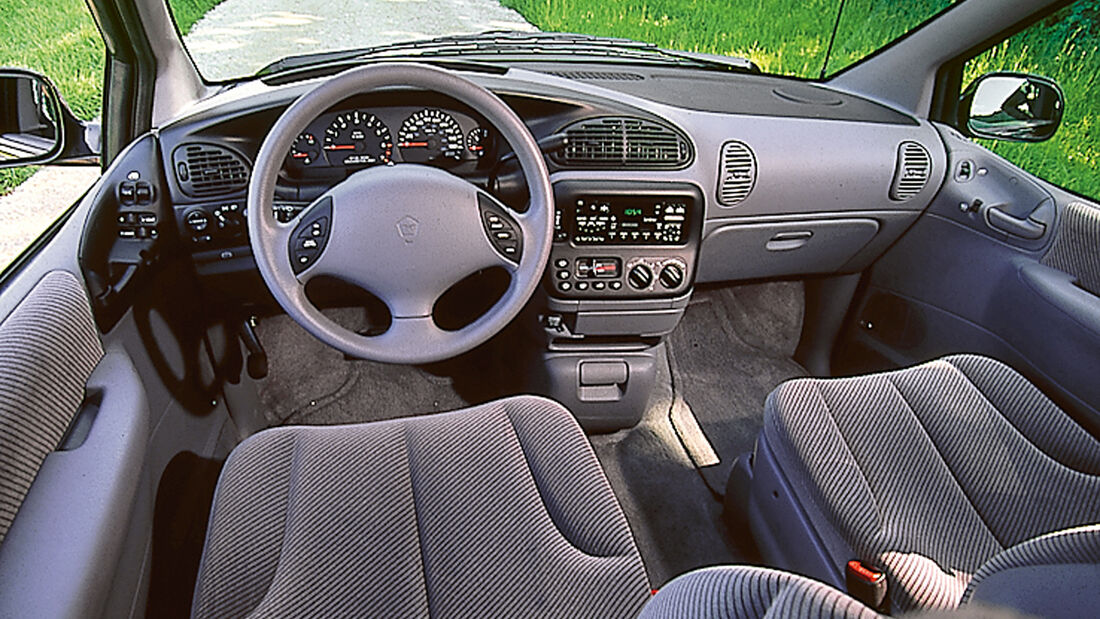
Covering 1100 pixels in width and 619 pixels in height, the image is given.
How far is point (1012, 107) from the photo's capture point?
6.71 ft

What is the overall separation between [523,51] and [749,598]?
176cm

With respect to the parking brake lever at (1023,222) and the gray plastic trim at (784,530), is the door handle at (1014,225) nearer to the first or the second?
the parking brake lever at (1023,222)

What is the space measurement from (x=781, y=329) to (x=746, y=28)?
5.96 ft

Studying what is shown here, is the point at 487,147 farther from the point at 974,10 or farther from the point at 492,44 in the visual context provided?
the point at 974,10

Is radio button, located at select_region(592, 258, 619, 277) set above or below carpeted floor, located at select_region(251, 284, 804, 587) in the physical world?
above

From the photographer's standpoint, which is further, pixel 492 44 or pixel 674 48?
pixel 674 48

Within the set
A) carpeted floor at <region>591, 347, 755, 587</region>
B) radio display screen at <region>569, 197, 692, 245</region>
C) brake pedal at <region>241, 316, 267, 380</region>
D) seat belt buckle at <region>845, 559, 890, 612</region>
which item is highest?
radio display screen at <region>569, 197, 692, 245</region>

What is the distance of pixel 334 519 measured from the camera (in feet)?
3.91

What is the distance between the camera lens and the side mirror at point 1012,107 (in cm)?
194

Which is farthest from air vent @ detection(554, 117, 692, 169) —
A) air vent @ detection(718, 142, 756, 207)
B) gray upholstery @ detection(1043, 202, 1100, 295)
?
gray upholstery @ detection(1043, 202, 1100, 295)

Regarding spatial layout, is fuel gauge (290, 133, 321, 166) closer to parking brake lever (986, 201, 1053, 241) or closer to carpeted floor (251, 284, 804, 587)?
carpeted floor (251, 284, 804, 587)

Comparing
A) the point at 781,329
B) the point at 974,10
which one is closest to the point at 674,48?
the point at 974,10

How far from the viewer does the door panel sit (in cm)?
171

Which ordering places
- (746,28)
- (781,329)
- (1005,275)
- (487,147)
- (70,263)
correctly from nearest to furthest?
(70,263) < (487,147) < (1005,275) < (781,329) < (746,28)
